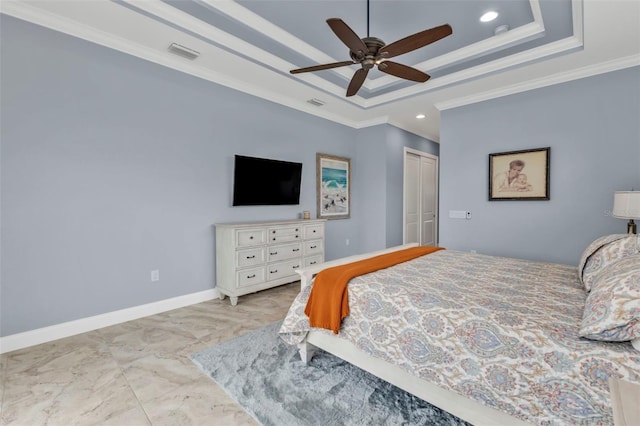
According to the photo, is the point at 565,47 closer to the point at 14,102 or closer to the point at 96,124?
the point at 96,124

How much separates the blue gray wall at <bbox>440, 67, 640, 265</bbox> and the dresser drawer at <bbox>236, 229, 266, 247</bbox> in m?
2.86

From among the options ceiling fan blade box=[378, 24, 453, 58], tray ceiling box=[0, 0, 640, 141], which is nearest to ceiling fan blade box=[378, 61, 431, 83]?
ceiling fan blade box=[378, 24, 453, 58]

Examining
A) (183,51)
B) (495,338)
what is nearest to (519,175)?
(495,338)

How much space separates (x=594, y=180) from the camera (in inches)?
132

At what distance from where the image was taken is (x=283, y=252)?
3879mm

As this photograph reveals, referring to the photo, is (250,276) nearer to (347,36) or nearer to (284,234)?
(284,234)

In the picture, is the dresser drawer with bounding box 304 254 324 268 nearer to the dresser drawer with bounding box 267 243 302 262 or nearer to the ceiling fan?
the dresser drawer with bounding box 267 243 302 262

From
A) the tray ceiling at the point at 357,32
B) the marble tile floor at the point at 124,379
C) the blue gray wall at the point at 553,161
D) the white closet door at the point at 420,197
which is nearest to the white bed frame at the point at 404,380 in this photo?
the marble tile floor at the point at 124,379

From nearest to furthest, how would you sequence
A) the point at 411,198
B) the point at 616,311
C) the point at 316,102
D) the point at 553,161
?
1. the point at 616,311
2. the point at 553,161
3. the point at 316,102
4. the point at 411,198

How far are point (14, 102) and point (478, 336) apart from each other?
3.68 m

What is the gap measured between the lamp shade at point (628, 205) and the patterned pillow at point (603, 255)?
2.80ft

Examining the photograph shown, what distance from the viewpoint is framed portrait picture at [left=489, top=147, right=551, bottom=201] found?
145 inches

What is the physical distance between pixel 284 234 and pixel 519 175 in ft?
10.5

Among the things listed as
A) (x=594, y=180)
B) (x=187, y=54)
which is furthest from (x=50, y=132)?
(x=594, y=180)
